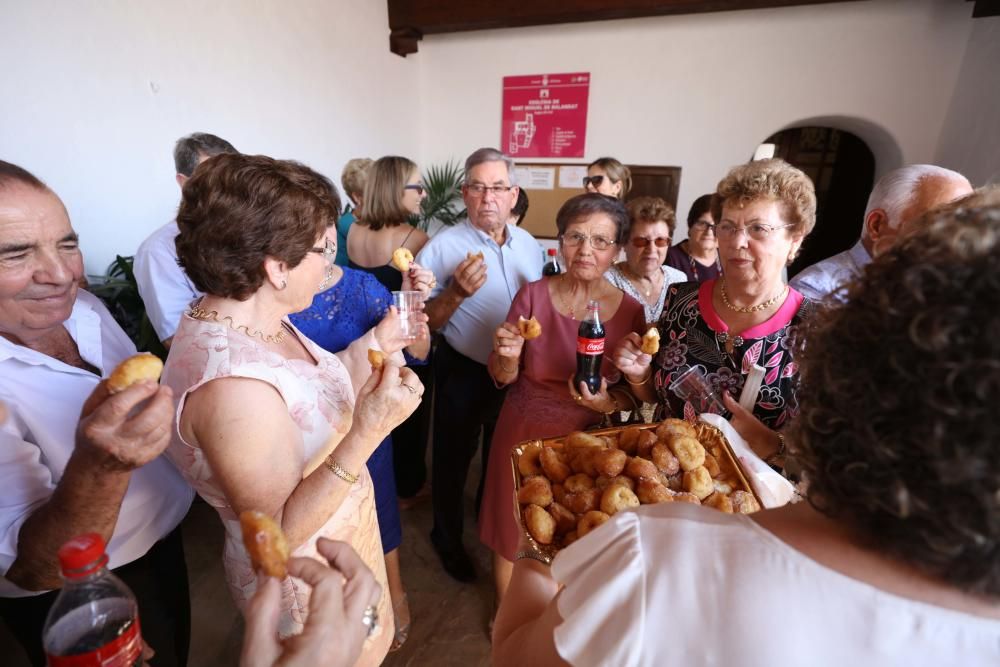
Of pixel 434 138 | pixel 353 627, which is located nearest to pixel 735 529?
pixel 353 627

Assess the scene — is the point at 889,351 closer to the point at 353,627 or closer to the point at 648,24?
the point at 353,627

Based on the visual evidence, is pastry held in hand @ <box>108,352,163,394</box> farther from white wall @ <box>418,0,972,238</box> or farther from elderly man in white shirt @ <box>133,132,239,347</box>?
white wall @ <box>418,0,972,238</box>

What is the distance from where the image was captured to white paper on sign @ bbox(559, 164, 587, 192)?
632 centimetres

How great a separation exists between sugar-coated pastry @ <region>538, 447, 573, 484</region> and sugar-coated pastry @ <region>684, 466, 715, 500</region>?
1.11ft

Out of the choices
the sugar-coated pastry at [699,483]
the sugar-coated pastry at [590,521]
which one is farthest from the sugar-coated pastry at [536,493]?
the sugar-coated pastry at [699,483]

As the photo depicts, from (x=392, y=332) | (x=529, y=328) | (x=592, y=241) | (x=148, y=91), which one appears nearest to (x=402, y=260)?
(x=392, y=332)

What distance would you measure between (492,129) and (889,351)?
22.3 ft

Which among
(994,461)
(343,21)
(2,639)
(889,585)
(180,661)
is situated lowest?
(2,639)

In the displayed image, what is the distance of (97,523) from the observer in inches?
39.7

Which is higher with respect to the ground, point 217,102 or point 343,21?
point 343,21

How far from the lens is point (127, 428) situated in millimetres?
879

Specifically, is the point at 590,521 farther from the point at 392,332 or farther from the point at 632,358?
the point at 392,332

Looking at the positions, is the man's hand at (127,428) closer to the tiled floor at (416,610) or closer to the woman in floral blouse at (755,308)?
the woman in floral blouse at (755,308)

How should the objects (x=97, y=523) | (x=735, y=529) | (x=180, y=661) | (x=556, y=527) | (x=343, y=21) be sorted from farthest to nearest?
(x=343, y=21), (x=180, y=661), (x=556, y=527), (x=97, y=523), (x=735, y=529)
